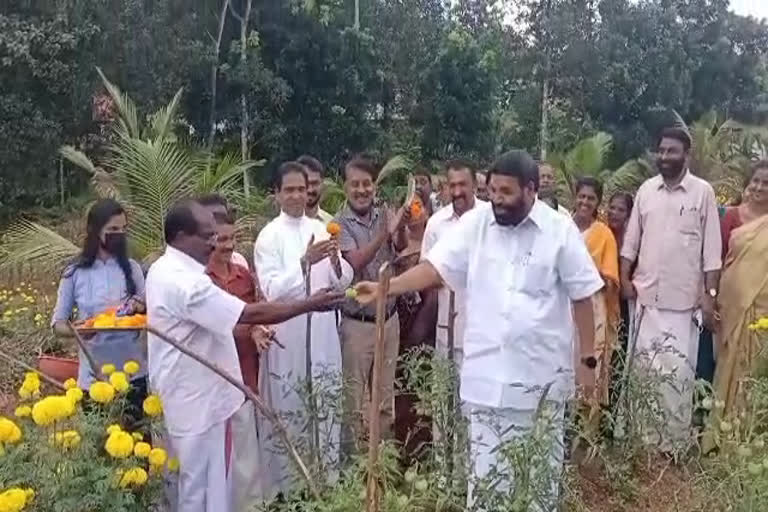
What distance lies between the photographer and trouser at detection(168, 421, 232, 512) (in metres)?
3.26

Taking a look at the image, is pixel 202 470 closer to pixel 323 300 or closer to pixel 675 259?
pixel 323 300

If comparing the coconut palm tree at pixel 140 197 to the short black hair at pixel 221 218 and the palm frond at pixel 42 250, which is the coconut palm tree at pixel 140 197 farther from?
the short black hair at pixel 221 218

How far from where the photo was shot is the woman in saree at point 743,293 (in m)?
4.46

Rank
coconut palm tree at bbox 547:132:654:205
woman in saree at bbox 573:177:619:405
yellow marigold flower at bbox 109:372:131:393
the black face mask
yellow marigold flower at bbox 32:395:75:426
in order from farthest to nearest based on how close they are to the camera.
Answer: coconut palm tree at bbox 547:132:654:205
woman in saree at bbox 573:177:619:405
the black face mask
yellow marigold flower at bbox 109:372:131:393
yellow marigold flower at bbox 32:395:75:426

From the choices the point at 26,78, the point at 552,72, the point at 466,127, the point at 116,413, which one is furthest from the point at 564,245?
the point at 552,72

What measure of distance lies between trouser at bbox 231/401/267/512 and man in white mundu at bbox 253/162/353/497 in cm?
7

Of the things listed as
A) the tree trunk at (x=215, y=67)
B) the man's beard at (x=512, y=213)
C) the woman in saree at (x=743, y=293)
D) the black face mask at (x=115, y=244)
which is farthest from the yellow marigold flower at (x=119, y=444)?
the tree trunk at (x=215, y=67)

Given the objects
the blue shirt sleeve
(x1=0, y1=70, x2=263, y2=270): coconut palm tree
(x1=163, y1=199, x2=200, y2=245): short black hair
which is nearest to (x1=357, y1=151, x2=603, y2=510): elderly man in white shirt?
(x1=163, y1=199, x2=200, y2=245): short black hair

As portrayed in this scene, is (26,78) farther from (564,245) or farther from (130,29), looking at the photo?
(564,245)

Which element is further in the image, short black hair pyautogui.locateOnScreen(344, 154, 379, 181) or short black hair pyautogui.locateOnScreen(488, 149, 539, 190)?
short black hair pyautogui.locateOnScreen(344, 154, 379, 181)

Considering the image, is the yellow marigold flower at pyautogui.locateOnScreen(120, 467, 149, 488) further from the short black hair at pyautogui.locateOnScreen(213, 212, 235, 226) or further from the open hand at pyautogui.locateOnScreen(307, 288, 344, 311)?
the short black hair at pyautogui.locateOnScreen(213, 212, 235, 226)

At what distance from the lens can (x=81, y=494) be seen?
2648 millimetres

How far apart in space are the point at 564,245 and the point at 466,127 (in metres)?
16.4

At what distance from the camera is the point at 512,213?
10.5 ft
